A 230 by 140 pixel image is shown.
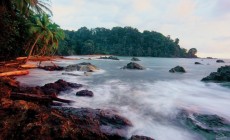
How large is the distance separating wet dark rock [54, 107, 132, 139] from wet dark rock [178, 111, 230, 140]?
6.52 ft

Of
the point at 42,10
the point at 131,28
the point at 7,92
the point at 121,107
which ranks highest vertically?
the point at 131,28

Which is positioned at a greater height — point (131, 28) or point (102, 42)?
point (131, 28)

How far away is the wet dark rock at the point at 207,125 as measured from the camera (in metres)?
5.98

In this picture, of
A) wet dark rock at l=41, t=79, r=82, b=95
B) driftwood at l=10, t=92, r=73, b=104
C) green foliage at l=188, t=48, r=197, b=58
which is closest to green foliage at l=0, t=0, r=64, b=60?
wet dark rock at l=41, t=79, r=82, b=95

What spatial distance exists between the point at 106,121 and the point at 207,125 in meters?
3.05

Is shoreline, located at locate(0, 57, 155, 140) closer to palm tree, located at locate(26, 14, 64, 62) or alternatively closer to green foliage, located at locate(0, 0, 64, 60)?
green foliage, located at locate(0, 0, 64, 60)

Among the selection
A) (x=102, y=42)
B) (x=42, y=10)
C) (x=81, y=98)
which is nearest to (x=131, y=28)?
(x=102, y=42)

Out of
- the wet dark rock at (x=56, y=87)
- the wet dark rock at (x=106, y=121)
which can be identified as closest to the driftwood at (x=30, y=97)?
the wet dark rock at (x=106, y=121)

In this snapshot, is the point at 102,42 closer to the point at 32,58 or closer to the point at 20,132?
the point at 32,58

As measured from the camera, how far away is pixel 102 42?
472 ft

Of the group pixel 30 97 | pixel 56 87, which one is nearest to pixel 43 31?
pixel 56 87

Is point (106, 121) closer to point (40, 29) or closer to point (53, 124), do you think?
point (53, 124)

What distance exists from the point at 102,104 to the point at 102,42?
13657 cm

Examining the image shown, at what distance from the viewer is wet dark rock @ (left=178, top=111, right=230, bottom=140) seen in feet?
19.6
